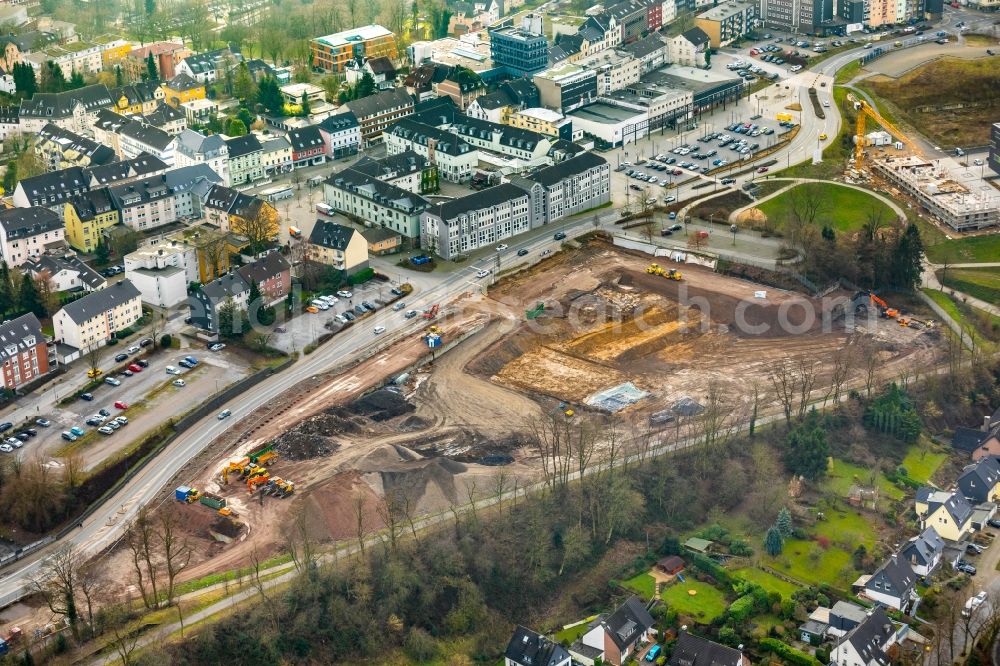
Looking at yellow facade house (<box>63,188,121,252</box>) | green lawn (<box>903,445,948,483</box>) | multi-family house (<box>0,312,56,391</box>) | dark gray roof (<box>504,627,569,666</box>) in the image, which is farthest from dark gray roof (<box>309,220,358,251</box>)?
dark gray roof (<box>504,627,569,666</box>)

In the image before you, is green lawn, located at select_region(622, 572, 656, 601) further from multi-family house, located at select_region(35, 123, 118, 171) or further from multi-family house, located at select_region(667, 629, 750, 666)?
multi-family house, located at select_region(35, 123, 118, 171)

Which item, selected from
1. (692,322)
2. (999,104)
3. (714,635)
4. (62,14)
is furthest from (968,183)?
(62,14)

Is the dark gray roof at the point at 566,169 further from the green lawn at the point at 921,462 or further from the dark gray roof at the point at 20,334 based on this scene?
the dark gray roof at the point at 20,334

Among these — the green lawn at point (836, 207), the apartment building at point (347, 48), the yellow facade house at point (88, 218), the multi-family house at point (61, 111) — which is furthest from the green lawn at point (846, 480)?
the apartment building at point (347, 48)

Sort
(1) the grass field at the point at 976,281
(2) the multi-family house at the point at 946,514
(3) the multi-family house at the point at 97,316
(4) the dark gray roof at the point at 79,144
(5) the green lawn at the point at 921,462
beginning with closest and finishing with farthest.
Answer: (2) the multi-family house at the point at 946,514 → (5) the green lawn at the point at 921,462 → (3) the multi-family house at the point at 97,316 → (1) the grass field at the point at 976,281 → (4) the dark gray roof at the point at 79,144

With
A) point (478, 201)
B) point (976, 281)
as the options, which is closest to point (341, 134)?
point (478, 201)

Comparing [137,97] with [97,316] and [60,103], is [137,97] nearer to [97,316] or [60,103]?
[60,103]
